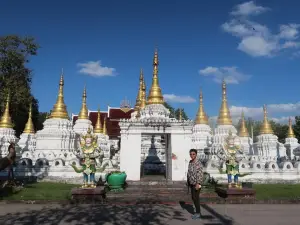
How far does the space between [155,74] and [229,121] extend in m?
8.72

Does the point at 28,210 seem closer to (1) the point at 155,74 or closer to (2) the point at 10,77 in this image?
(1) the point at 155,74

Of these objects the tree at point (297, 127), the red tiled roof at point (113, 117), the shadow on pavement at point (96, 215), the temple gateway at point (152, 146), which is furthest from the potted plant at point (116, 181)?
the tree at point (297, 127)

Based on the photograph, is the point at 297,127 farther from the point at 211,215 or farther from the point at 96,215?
the point at 96,215

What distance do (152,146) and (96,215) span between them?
1666cm

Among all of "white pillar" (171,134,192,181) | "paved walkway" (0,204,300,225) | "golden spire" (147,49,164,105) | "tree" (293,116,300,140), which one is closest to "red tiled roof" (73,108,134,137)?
"golden spire" (147,49,164,105)

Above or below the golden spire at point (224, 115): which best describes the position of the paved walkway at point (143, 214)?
below

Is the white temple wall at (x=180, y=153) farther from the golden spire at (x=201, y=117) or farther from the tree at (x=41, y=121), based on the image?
the tree at (x=41, y=121)

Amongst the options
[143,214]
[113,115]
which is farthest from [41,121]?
[143,214]

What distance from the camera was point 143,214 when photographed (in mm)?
8781

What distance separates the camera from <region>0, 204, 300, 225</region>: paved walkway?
776 centimetres

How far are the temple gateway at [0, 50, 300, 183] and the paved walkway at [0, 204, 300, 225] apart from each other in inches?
180

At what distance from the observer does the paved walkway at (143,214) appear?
7.76 m

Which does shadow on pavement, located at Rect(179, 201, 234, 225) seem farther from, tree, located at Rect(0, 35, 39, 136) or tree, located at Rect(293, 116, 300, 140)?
tree, located at Rect(293, 116, 300, 140)

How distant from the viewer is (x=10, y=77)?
35719 mm
